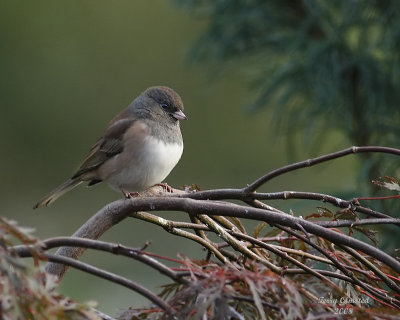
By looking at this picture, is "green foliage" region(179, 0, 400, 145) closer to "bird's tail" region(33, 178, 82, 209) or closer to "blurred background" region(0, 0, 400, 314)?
"bird's tail" region(33, 178, 82, 209)

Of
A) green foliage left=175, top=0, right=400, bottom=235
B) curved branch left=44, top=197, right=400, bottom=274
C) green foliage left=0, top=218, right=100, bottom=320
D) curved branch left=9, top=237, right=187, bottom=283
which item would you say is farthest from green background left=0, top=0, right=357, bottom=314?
green foliage left=0, top=218, right=100, bottom=320

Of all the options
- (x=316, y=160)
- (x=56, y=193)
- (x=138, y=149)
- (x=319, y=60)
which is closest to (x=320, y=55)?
(x=319, y=60)

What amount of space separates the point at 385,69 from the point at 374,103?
13cm

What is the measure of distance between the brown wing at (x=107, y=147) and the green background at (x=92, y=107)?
85.1 inches

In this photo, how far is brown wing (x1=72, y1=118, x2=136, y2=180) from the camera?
2.48m

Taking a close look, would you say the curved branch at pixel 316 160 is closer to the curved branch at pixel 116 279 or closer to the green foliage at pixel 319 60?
the curved branch at pixel 116 279

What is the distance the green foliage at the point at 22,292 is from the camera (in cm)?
86

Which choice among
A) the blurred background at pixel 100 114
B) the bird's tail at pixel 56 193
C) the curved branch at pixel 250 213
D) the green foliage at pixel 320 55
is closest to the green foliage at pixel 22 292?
the curved branch at pixel 250 213

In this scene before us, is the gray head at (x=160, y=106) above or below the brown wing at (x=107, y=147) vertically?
above

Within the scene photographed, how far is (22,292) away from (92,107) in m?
4.09

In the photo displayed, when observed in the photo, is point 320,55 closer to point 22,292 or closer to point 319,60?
point 319,60

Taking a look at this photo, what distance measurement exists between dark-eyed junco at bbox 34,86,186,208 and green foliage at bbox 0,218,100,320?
135 cm

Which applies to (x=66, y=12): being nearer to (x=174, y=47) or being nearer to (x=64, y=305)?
(x=174, y=47)

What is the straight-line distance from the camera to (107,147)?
252 cm
